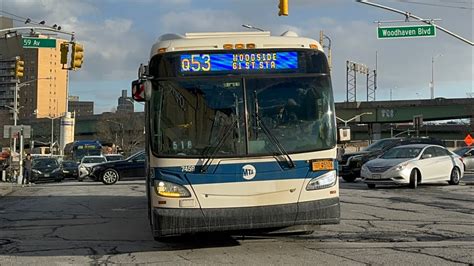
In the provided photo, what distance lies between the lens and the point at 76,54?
25094mm

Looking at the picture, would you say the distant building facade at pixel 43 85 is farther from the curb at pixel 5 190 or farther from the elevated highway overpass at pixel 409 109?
the elevated highway overpass at pixel 409 109

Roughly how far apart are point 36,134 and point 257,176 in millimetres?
103534

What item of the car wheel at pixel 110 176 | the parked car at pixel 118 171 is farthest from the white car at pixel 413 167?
the car wheel at pixel 110 176

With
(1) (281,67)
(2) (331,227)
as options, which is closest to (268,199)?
(1) (281,67)

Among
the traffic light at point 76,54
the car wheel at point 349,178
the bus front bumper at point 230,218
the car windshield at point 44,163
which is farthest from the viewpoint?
the car windshield at point 44,163

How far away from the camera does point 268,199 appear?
755cm

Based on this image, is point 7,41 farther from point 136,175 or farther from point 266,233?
point 266,233

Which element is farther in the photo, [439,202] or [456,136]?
[456,136]

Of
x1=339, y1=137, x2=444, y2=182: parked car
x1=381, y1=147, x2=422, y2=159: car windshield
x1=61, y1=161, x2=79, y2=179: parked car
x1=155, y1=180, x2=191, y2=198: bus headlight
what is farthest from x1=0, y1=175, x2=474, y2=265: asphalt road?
x1=61, y1=161, x2=79, y2=179: parked car

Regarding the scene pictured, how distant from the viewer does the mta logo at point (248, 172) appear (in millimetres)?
7536

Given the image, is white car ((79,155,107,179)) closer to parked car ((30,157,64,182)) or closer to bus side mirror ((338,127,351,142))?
parked car ((30,157,64,182))

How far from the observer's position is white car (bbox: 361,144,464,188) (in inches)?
727

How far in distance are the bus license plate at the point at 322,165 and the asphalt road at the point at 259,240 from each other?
1182 millimetres

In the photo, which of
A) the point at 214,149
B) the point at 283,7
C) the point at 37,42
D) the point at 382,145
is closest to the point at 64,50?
the point at 37,42
